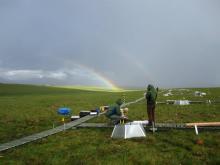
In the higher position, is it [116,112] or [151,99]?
[151,99]

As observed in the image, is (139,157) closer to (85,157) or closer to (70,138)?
(85,157)

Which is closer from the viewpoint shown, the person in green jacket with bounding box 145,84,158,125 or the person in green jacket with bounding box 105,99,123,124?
the person in green jacket with bounding box 145,84,158,125

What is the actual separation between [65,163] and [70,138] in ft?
Answer: 18.4

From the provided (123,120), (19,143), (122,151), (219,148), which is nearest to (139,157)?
(122,151)

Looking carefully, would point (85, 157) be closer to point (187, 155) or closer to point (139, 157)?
point (139, 157)

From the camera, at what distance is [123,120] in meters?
22.2

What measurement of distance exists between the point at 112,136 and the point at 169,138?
3.12 meters

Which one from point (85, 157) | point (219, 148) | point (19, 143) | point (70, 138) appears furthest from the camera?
point (70, 138)

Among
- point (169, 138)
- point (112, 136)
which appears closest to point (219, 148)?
point (169, 138)

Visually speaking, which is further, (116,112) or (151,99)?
(116,112)

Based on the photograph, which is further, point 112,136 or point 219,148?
point 112,136

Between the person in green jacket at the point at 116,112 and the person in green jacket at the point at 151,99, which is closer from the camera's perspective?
the person in green jacket at the point at 151,99

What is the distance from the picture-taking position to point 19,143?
1706 cm

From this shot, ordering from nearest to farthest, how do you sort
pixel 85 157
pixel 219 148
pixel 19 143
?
pixel 85 157, pixel 219 148, pixel 19 143
